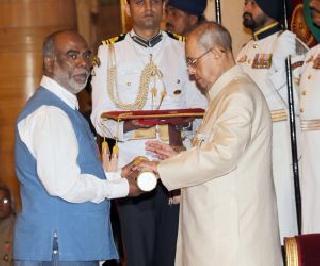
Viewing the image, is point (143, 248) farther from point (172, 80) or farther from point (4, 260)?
point (4, 260)

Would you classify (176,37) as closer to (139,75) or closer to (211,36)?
(139,75)

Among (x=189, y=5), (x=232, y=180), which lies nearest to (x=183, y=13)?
(x=189, y=5)

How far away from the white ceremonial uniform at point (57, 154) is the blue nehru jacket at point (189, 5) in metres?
1.78

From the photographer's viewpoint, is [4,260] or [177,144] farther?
[4,260]

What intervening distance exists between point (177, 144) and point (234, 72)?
0.79 meters

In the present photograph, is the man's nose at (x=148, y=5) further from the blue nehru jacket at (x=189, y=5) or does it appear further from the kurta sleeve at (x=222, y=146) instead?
the kurta sleeve at (x=222, y=146)

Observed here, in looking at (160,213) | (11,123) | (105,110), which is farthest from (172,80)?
(11,123)

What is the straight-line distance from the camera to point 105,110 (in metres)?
4.92

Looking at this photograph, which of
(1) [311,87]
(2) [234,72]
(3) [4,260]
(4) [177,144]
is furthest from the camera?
(3) [4,260]

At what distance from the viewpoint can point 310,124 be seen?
17.2ft

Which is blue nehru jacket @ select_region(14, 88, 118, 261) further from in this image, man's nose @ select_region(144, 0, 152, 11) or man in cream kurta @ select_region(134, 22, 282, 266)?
man's nose @ select_region(144, 0, 152, 11)

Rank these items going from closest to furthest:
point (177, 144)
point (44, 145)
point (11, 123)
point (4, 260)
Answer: point (44, 145), point (177, 144), point (4, 260), point (11, 123)

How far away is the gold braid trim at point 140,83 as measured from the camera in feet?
16.3

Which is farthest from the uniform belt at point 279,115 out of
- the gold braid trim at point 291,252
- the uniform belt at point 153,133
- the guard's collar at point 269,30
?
the gold braid trim at point 291,252
